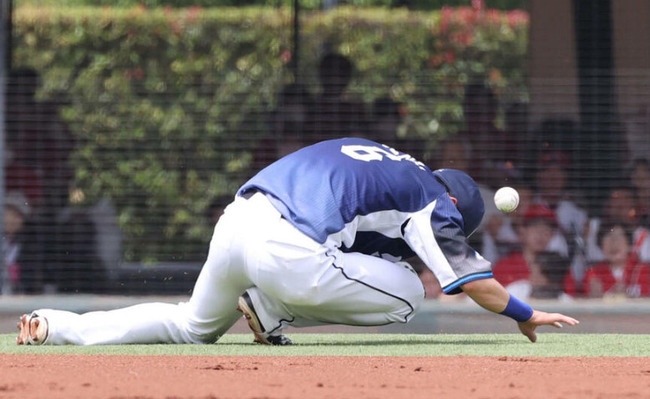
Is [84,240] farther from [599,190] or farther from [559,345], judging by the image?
[559,345]

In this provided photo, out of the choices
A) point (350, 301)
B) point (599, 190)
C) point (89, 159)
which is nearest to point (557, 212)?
point (599, 190)

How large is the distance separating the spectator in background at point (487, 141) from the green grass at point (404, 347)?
3.47 metres

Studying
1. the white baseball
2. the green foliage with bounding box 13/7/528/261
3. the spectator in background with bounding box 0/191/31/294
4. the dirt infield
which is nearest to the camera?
the dirt infield

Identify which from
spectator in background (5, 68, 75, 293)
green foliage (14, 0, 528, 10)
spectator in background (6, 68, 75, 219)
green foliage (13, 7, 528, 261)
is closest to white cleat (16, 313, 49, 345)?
spectator in background (5, 68, 75, 293)

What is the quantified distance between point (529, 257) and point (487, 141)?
1057mm

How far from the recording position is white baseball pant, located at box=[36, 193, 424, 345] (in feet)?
17.6

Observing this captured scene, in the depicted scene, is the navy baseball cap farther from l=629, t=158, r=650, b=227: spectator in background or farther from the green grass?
l=629, t=158, r=650, b=227: spectator in background

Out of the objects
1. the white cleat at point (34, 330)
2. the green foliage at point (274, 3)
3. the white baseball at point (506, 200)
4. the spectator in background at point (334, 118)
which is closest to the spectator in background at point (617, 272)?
the spectator in background at point (334, 118)

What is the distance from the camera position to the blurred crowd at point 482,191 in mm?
9602

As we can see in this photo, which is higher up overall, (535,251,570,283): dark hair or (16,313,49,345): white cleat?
(16,313,49,345): white cleat

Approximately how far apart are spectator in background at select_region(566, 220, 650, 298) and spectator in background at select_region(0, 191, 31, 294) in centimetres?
428

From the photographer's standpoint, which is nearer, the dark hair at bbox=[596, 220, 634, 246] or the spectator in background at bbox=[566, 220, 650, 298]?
the spectator in background at bbox=[566, 220, 650, 298]

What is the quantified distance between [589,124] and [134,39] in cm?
461

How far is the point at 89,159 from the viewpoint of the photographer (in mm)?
10742
